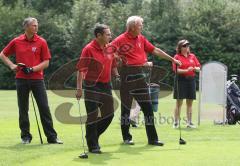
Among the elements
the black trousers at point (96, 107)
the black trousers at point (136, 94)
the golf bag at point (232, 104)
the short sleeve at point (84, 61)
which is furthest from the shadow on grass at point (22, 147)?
the golf bag at point (232, 104)

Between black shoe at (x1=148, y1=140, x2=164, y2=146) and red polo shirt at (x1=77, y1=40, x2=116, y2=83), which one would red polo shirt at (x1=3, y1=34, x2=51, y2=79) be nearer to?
red polo shirt at (x1=77, y1=40, x2=116, y2=83)

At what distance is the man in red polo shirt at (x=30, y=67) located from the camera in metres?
10.4

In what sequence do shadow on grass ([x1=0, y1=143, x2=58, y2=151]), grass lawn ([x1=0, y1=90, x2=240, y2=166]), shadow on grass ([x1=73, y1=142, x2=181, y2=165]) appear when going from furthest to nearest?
shadow on grass ([x1=0, y1=143, x2=58, y2=151]) < shadow on grass ([x1=73, y1=142, x2=181, y2=165]) < grass lawn ([x1=0, y1=90, x2=240, y2=166])

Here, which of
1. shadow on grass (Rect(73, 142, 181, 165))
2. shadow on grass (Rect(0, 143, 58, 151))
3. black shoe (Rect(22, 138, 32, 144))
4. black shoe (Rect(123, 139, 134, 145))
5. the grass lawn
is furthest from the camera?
black shoe (Rect(22, 138, 32, 144))

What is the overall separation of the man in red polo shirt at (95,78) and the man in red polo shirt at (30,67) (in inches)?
48.5

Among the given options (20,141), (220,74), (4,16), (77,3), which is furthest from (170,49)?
(20,141)

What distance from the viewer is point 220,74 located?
15.2 metres

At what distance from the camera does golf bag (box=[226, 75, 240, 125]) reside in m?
15.5

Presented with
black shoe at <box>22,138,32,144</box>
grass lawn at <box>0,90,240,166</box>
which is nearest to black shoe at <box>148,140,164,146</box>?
Result: grass lawn at <box>0,90,240,166</box>

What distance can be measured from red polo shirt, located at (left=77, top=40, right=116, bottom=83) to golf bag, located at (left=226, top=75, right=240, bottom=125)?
22.2ft

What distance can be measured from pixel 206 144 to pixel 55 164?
3.21m

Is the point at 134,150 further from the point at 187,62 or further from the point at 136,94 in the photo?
the point at 187,62


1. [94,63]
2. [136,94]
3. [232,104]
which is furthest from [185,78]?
[94,63]

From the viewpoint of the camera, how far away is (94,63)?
9.51 metres
